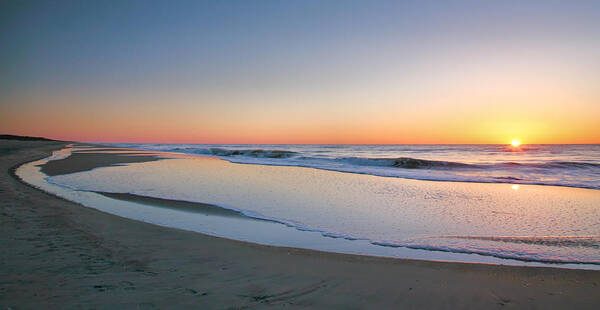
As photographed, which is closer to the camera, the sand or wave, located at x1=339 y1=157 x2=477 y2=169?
the sand

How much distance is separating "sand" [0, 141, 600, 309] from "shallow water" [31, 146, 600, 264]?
0.79 m

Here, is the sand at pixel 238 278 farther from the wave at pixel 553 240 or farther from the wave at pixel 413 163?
the wave at pixel 413 163

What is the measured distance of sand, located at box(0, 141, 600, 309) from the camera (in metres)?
3.38

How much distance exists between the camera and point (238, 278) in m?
4.05

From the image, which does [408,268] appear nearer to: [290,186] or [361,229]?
[361,229]

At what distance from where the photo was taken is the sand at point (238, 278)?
338cm

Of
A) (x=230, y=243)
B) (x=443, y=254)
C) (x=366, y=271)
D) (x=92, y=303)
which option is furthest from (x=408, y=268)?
(x=92, y=303)

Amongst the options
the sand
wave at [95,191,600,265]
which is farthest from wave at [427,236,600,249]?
the sand

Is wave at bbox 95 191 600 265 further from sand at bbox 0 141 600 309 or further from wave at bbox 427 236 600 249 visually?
sand at bbox 0 141 600 309

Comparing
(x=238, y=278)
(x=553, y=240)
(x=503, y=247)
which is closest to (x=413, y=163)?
(x=553, y=240)

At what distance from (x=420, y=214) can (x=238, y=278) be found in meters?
5.92

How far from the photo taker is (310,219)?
7641 mm

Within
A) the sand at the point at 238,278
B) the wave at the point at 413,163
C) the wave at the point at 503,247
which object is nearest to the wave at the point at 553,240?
the wave at the point at 503,247

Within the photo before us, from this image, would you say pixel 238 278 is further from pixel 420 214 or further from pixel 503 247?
pixel 420 214
